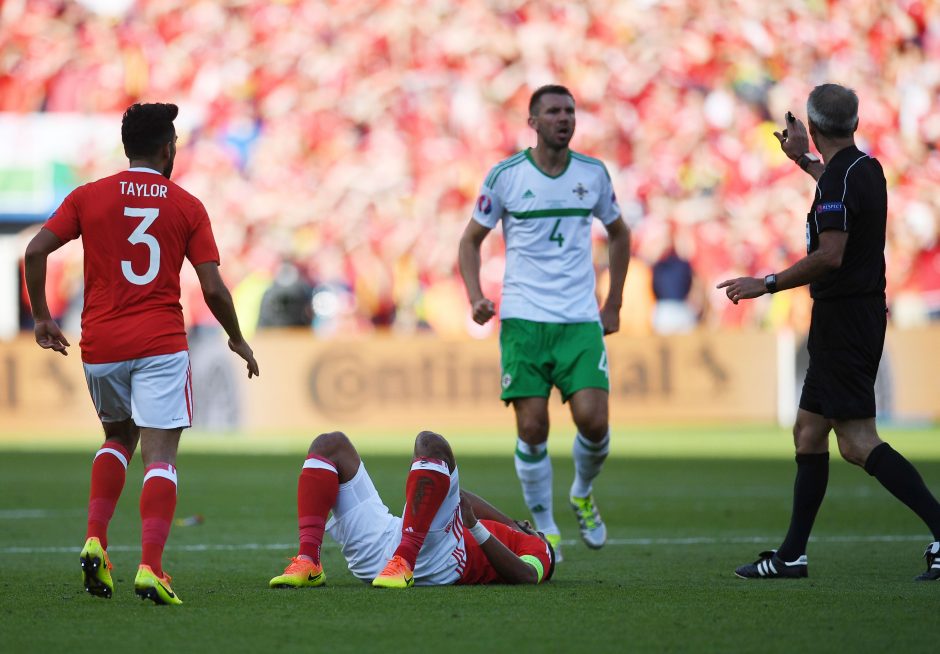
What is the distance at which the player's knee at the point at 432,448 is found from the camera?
6059mm

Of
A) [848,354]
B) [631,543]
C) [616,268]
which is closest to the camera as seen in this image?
[848,354]

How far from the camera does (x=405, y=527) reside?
20.1 ft

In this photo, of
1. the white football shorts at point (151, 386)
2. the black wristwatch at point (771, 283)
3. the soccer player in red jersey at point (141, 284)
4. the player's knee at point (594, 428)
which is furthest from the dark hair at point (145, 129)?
the player's knee at point (594, 428)

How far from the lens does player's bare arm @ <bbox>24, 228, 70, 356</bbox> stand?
5969mm

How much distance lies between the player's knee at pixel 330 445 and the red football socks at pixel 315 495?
0.08 feet

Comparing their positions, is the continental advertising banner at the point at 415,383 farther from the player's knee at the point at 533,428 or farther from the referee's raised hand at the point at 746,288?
the referee's raised hand at the point at 746,288

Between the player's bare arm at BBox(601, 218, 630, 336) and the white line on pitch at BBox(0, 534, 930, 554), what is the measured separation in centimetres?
127

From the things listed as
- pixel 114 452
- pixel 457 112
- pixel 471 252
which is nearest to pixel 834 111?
pixel 471 252

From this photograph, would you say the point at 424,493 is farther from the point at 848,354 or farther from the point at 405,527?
the point at 848,354

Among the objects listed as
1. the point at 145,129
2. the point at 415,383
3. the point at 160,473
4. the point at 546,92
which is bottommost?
the point at 160,473

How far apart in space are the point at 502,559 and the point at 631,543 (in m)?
2.61

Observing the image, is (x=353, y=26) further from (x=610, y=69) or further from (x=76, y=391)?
(x=76, y=391)

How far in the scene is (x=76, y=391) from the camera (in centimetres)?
1948

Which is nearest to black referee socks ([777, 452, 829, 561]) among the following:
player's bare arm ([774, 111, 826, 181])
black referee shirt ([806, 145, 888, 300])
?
black referee shirt ([806, 145, 888, 300])
